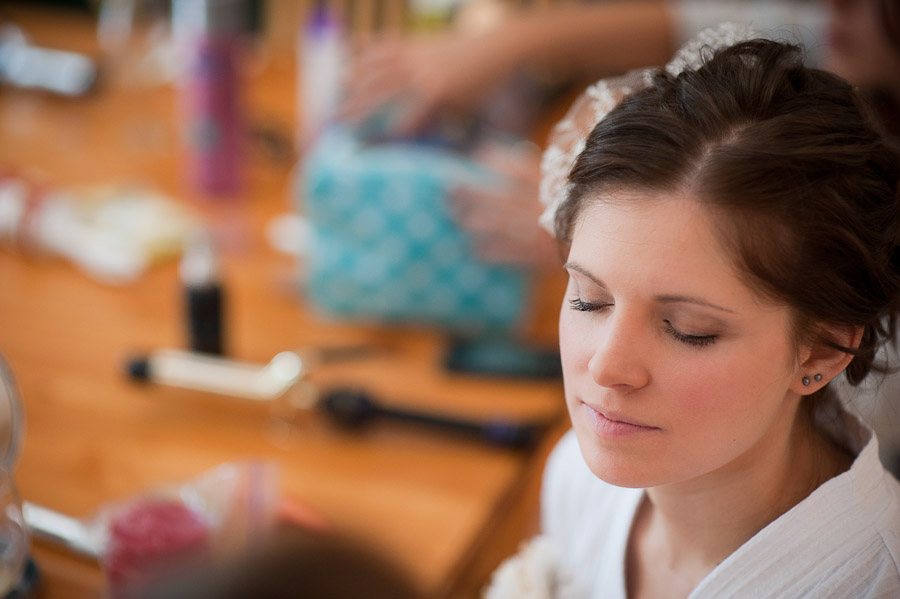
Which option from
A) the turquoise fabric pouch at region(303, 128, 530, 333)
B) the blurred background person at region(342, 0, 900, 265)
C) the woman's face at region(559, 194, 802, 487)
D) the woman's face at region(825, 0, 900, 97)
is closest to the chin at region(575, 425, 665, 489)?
the woman's face at region(559, 194, 802, 487)

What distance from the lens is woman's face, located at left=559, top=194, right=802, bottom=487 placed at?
474mm

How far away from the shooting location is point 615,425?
1.65 feet

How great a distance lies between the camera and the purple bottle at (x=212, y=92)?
127cm

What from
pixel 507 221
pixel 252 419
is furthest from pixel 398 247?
pixel 252 419

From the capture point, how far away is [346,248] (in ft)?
3.50

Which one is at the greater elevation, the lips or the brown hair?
the brown hair

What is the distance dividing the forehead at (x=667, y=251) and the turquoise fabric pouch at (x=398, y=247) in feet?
1.76

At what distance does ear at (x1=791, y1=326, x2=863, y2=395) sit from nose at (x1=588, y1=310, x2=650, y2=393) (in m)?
0.09

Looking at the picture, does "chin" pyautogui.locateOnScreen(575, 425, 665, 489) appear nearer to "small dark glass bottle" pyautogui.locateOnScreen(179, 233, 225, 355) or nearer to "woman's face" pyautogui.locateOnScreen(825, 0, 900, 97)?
"small dark glass bottle" pyautogui.locateOnScreen(179, 233, 225, 355)

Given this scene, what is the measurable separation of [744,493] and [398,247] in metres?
0.58

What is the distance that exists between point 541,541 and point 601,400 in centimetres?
19

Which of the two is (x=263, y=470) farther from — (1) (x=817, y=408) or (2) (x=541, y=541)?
(1) (x=817, y=408)

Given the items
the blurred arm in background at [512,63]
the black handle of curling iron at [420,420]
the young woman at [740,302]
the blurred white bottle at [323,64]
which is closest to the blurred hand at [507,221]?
the blurred arm in background at [512,63]

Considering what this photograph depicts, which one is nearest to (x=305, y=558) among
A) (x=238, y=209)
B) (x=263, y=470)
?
(x=263, y=470)
